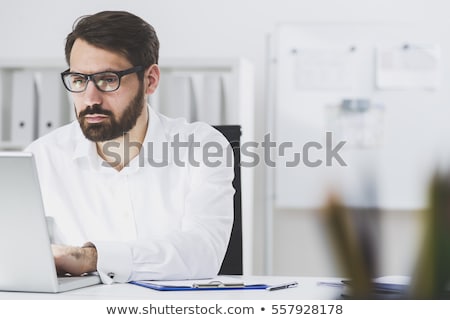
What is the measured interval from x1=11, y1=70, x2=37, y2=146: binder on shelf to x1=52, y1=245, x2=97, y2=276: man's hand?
1560 millimetres

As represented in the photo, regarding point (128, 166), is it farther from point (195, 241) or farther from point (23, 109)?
point (23, 109)

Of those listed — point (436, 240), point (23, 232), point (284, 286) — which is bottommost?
point (284, 286)

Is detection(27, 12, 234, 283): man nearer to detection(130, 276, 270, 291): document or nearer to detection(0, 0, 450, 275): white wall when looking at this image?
detection(130, 276, 270, 291): document

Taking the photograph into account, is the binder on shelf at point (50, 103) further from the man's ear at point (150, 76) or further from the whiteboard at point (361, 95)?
the whiteboard at point (361, 95)

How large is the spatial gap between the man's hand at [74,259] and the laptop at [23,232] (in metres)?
0.11

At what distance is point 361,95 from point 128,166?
1272 mm

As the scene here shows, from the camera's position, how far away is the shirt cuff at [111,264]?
1.12 meters

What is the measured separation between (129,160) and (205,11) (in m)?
1.24

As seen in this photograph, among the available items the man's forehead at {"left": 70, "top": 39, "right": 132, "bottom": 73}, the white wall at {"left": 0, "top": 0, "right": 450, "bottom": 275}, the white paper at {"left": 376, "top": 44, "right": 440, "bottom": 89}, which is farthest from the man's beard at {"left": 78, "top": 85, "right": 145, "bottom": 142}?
the white paper at {"left": 376, "top": 44, "right": 440, "bottom": 89}

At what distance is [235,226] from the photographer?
1545 millimetres

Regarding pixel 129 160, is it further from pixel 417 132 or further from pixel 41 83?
pixel 417 132

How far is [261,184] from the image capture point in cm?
285

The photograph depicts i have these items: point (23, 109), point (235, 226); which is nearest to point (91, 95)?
point (235, 226)

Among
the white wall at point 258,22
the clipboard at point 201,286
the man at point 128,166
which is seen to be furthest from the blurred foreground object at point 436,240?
the white wall at point 258,22
